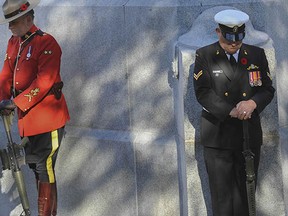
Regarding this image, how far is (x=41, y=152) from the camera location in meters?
6.15

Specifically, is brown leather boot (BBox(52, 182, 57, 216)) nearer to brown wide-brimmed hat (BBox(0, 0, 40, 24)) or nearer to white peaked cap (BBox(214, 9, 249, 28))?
brown wide-brimmed hat (BBox(0, 0, 40, 24))

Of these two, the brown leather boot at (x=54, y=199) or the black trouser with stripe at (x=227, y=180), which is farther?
the brown leather boot at (x=54, y=199)

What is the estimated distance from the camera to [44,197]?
6.19 metres

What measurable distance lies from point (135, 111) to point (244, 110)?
1.43 metres

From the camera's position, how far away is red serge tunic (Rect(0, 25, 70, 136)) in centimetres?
595

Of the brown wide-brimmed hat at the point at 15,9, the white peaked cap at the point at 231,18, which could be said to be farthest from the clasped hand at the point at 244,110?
the brown wide-brimmed hat at the point at 15,9

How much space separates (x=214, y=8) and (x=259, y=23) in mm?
345

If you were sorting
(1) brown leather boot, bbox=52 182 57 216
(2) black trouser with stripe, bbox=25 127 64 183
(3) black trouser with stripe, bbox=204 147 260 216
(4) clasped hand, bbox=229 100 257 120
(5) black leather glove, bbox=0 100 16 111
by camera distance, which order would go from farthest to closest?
(1) brown leather boot, bbox=52 182 57 216 → (2) black trouser with stripe, bbox=25 127 64 183 → (5) black leather glove, bbox=0 100 16 111 → (3) black trouser with stripe, bbox=204 147 260 216 → (4) clasped hand, bbox=229 100 257 120

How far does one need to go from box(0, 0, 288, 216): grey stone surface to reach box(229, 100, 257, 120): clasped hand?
57cm

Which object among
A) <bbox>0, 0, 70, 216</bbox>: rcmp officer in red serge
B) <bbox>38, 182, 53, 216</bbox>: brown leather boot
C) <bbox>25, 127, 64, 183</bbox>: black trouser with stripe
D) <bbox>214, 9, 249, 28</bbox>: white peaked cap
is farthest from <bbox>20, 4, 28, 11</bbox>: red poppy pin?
<bbox>214, 9, 249, 28</bbox>: white peaked cap

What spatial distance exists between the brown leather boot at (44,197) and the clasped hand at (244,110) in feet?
5.43

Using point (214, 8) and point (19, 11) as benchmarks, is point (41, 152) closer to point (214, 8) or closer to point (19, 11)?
point (19, 11)

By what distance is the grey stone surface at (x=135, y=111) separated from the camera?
5922 mm

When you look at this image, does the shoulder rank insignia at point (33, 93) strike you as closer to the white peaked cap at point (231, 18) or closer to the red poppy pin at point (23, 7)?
the red poppy pin at point (23, 7)
